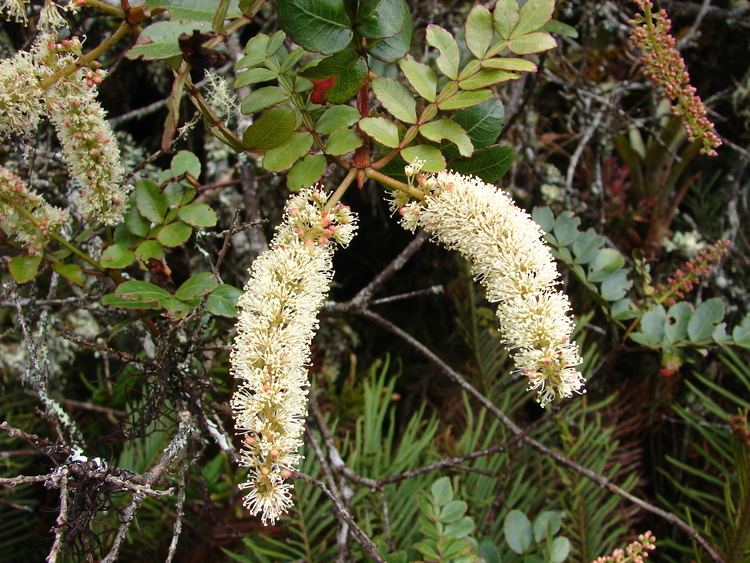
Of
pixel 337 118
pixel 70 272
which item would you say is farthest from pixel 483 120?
pixel 70 272

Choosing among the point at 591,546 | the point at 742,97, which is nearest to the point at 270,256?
the point at 591,546

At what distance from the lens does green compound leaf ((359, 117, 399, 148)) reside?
666 millimetres

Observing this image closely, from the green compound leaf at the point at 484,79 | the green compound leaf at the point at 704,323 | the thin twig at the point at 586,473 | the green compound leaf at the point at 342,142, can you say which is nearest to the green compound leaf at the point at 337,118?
the green compound leaf at the point at 342,142

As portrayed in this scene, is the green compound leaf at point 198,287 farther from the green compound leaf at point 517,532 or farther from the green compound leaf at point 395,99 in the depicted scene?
the green compound leaf at point 517,532

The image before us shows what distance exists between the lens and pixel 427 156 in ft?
2.24

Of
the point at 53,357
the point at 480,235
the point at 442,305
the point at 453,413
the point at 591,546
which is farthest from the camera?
the point at 442,305

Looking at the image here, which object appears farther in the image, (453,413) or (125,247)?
(453,413)

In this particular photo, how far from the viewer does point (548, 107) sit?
171cm

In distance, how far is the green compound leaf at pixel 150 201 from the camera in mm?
791

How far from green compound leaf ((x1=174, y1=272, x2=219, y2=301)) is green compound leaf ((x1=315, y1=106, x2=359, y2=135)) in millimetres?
204

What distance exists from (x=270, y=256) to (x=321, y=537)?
687 millimetres

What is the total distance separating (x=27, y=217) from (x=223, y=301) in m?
0.23

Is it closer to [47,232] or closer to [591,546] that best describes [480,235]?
[47,232]

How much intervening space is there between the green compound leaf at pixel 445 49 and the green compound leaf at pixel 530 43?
58 millimetres
